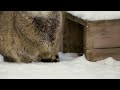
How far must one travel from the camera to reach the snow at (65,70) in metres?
3.10

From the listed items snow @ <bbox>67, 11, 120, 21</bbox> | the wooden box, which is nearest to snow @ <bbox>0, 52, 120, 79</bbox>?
the wooden box

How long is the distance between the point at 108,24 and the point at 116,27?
0.32 feet

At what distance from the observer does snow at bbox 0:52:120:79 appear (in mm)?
3100

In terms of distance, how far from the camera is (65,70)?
3.32 metres

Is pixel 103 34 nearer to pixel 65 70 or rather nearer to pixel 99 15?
pixel 99 15

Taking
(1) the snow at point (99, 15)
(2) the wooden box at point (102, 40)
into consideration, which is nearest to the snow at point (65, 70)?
(2) the wooden box at point (102, 40)

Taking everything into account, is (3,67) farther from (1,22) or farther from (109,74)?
(109,74)

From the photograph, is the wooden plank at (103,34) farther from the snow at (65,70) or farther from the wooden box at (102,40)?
the snow at (65,70)

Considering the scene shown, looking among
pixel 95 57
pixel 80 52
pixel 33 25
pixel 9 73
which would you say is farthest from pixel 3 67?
pixel 80 52

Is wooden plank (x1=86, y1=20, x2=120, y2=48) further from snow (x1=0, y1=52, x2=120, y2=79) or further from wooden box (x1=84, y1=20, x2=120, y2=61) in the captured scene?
snow (x1=0, y1=52, x2=120, y2=79)

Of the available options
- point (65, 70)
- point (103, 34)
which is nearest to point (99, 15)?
point (103, 34)

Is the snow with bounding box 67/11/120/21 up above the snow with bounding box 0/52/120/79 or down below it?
above

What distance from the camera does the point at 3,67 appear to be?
3.40m

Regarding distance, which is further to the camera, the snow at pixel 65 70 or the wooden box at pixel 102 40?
the wooden box at pixel 102 40
